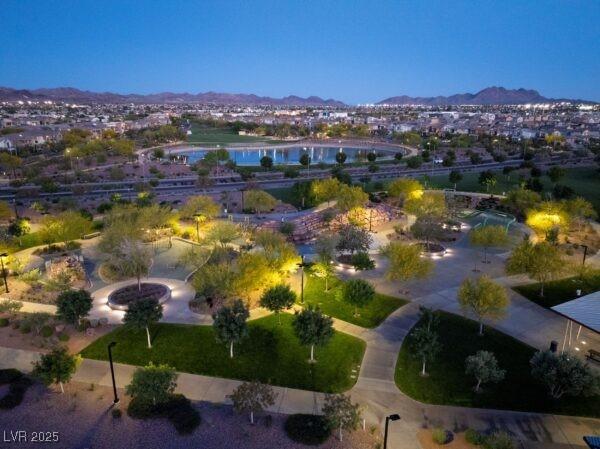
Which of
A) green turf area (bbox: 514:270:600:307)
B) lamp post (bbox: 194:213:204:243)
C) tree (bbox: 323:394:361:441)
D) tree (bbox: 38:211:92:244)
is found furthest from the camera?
lamp post (bbox: 194:213:204:243)

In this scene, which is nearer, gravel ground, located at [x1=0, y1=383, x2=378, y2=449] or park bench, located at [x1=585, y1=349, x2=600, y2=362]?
gravel ground, located at [x1=0, y1=383, x2=378, y2=449]

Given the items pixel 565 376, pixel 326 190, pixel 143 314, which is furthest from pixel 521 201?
pixel 143 314

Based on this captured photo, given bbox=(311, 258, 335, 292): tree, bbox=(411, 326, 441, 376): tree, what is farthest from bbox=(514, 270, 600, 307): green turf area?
bbox=(311, 258, 335, 292): tree

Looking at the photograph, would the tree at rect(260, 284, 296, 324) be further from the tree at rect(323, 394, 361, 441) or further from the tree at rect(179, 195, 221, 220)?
the tree at rect(179, 195, 221, 220)

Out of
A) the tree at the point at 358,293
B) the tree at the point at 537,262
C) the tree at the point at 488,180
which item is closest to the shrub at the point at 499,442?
the tree at the point at 358,293

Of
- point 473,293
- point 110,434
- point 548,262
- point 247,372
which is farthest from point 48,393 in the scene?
point 548,262

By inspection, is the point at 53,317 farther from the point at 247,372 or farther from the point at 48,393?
the point at 247,372

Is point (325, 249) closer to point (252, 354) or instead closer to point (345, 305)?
point (345, 305)

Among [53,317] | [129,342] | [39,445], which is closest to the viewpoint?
[39,445]
